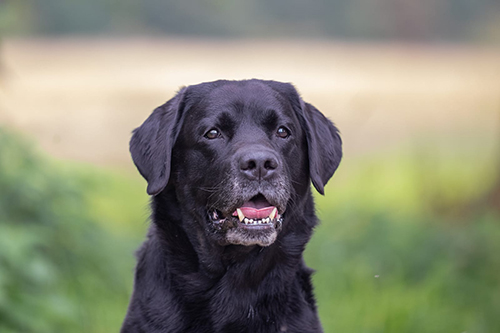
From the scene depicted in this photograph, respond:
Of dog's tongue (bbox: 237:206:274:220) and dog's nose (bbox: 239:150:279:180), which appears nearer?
dog's nose (bbox: 239:150:279:180)

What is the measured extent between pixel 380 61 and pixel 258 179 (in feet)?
58.1

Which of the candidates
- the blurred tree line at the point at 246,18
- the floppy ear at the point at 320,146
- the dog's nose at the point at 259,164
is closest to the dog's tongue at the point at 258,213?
the dog's nose at the point at 259,164

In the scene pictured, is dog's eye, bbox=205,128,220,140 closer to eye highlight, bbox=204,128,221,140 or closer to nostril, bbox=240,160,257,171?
eye highlight, bbox=204,128,221,140

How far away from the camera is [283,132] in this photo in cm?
347

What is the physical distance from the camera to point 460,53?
2216cm

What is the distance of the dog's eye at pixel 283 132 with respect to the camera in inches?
136

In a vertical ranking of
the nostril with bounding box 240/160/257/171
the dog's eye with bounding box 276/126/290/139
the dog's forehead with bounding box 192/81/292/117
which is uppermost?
the dog's forehead with bounding box 192/81/292/117

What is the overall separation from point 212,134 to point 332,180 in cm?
583

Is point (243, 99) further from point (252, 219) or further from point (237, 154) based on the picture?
point (252, 219)

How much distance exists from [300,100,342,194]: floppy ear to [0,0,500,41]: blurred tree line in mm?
22729

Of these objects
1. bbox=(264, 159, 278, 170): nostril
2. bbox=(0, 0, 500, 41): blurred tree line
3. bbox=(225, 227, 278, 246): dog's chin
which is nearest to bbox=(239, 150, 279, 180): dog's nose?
bbox=(264, 159, 278, 170): nostril

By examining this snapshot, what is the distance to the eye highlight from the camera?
338 centimetres

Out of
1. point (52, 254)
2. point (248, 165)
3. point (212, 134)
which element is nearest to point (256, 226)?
point (248, 165)

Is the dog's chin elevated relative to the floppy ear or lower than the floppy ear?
lower
